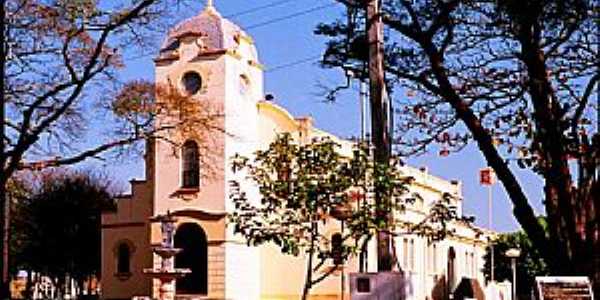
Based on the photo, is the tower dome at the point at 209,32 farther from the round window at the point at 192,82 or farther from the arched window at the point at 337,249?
the arched window at the point at 337,249

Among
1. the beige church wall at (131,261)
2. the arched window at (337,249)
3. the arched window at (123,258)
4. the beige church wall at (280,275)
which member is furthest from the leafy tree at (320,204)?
the arched window at (123,258)

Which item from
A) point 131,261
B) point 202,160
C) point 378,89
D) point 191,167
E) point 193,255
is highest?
point 202,160

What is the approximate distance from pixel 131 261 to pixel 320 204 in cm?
2529

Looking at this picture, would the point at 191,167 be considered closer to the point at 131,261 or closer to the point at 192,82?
the point at 192,82

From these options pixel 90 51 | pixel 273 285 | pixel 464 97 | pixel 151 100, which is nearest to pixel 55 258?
pixel 273 285

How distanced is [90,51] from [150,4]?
176 cm

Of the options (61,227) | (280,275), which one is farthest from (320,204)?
(61,227)

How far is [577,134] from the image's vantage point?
13.5m

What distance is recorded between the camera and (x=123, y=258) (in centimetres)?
4244

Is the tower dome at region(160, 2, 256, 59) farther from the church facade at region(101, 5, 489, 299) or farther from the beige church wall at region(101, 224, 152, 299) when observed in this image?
the beige church wall at region(101, 224, 152, 299)

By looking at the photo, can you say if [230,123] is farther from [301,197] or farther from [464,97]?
[464,97]

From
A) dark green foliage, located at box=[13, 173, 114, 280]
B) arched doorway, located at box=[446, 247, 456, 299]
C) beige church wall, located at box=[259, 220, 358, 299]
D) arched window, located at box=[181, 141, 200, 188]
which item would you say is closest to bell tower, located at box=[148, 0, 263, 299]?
arched window, located at box=[181, 141, 200, 188]

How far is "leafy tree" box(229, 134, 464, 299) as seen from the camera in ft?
55.7

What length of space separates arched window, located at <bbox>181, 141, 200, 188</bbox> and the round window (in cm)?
197
